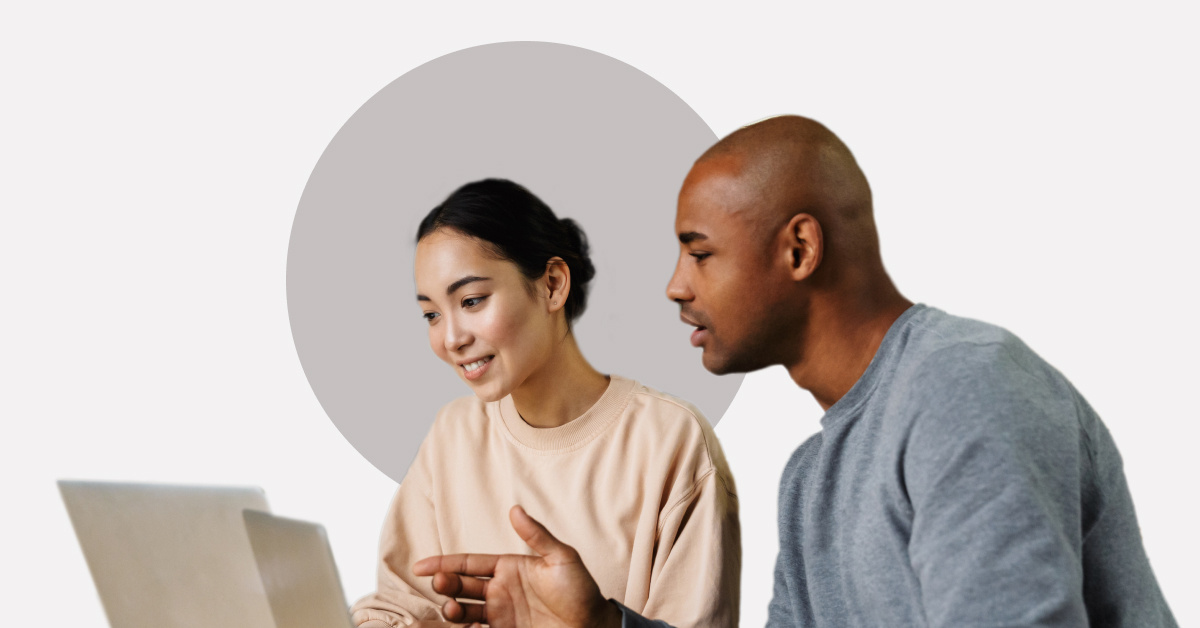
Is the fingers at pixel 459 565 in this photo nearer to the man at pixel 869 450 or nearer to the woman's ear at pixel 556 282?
the man at pixel 869 450

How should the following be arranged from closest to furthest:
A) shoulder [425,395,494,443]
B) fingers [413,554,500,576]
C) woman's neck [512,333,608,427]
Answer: fingers [413,554,500,576] → woman's neck [512,333,608,427] → shoulder [425,395,494,443]

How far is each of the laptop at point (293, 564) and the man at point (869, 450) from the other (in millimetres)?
293

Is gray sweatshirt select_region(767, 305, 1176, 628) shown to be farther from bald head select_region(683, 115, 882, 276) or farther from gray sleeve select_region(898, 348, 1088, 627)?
bald head select_region(683, 115, 882, 276)

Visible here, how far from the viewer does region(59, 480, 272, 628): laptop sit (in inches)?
46.9

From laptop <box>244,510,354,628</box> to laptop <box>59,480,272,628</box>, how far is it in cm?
1

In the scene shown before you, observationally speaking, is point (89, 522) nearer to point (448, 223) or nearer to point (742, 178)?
point (448, 223)

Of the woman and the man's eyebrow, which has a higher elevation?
the man's eyebrow

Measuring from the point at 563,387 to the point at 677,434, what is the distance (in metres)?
0.21

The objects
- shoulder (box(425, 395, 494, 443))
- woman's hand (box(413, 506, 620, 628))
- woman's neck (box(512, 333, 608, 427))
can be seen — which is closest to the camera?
Result: woman's hand (box(413, 506, 620, 628))

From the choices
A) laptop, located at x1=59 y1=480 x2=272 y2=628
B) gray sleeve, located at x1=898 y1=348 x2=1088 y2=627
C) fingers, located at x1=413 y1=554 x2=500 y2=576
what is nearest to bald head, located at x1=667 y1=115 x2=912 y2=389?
gray sleeve, located at x1=898 y1=348 x2=1088 y2=627

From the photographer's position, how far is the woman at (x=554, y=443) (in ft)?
5.47

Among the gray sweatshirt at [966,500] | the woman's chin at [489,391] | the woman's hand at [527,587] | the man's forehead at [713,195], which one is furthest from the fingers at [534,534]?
the man's forehead at [713,195]

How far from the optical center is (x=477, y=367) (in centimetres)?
169

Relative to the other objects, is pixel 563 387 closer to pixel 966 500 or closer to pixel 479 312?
pixel 479 312
